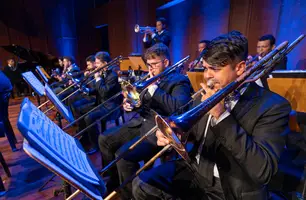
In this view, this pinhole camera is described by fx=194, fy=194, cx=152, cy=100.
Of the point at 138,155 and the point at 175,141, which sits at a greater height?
the point at 175,141

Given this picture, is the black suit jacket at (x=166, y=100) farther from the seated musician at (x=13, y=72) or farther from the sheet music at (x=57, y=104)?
the seated musician at (x=13, y=72)

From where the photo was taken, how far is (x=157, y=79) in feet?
6.59

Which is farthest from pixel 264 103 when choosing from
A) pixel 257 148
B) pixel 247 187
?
pixel 247 187

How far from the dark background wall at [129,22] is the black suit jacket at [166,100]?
10.6 ft

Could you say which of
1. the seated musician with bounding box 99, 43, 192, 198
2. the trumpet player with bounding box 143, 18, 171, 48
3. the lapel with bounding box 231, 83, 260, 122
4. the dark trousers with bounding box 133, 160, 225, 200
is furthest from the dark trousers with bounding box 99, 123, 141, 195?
the trumpet player with bounding box 143, 18, 171, 48

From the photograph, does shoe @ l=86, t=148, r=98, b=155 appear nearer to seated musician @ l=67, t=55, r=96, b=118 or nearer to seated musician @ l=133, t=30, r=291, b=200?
seated musician @ l=67, t=55, r=96, b=118

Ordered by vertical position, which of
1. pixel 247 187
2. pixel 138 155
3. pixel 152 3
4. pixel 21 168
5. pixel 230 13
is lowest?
pixel 21 168

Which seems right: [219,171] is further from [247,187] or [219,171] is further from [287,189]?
[287,189]

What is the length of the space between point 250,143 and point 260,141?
101mm

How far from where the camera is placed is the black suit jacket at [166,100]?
181cm

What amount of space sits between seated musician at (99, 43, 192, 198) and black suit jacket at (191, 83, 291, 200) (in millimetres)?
689

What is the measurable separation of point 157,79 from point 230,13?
3.71 metres

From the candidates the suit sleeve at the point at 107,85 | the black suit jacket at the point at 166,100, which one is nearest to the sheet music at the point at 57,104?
the black suit jacket at the point at 166,100

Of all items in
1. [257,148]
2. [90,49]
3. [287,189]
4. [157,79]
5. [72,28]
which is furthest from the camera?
[90,49]
